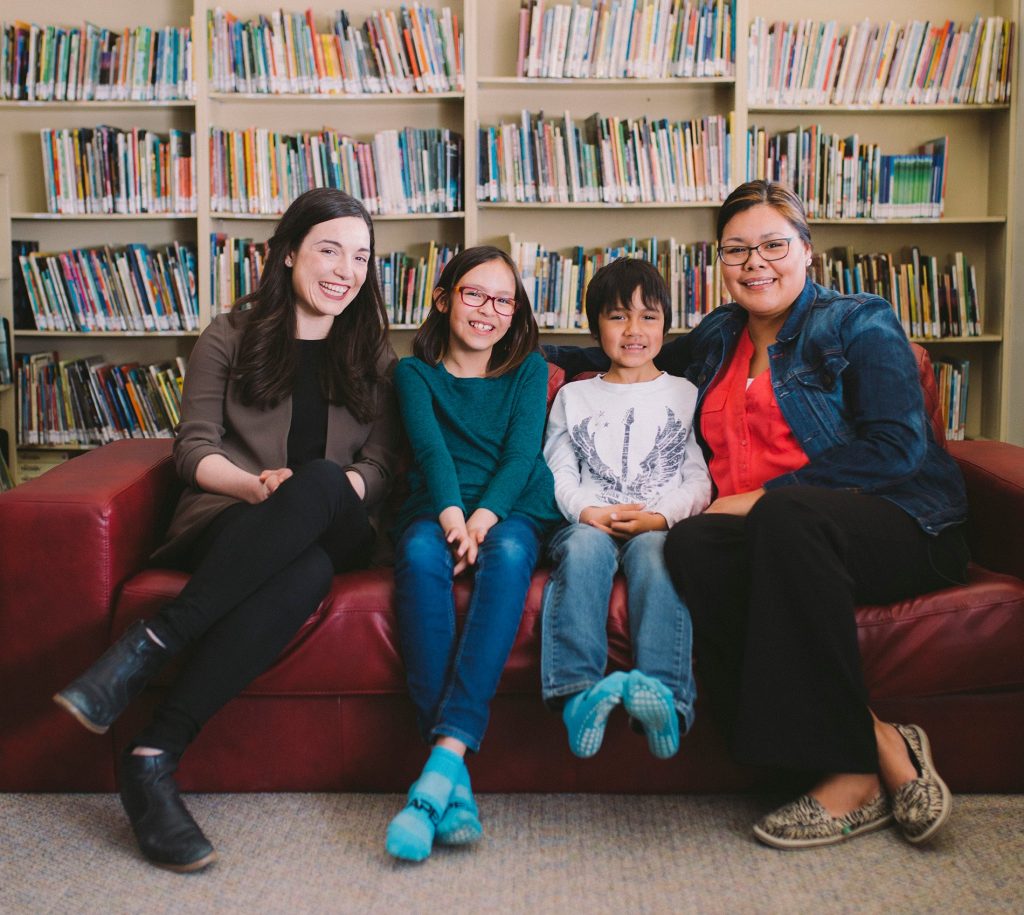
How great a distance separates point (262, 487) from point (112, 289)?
6.85 ft

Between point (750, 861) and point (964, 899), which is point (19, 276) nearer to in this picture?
point (750, 861)

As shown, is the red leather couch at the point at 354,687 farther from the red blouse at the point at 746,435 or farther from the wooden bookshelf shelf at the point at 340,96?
the wooden bookshelf shelf at the point at 340,96

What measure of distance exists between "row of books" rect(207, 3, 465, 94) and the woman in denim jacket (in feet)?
5.94

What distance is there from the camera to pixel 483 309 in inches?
81.7

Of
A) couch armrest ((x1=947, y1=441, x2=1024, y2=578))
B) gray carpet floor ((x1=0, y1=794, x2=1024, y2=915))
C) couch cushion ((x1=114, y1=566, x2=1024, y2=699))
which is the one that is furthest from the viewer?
couch armrest ((x1=947, y1=441, x2=1024, y2=578))

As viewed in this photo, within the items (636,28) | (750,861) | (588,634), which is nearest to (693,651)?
(588,634)

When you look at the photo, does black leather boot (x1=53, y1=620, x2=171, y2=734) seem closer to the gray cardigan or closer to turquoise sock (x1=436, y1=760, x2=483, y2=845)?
the gray cardigan

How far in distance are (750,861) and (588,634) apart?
16.5 inches

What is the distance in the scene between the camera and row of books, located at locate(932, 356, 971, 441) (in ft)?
11.7

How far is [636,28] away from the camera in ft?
11.2

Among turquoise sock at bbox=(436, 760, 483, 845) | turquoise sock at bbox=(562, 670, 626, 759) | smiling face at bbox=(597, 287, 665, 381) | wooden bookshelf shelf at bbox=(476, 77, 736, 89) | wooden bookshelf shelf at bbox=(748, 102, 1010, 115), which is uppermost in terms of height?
wooden bookshelf shelf at bbox=(476, 77, 736, 89)

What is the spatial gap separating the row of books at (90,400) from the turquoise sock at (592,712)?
2.49m

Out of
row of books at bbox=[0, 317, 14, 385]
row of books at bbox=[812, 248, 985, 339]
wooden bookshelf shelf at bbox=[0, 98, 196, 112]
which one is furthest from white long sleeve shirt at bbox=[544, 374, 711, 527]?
row of books at bbox=[0, 317, 14, 385]

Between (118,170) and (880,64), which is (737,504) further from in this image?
(118,170)
